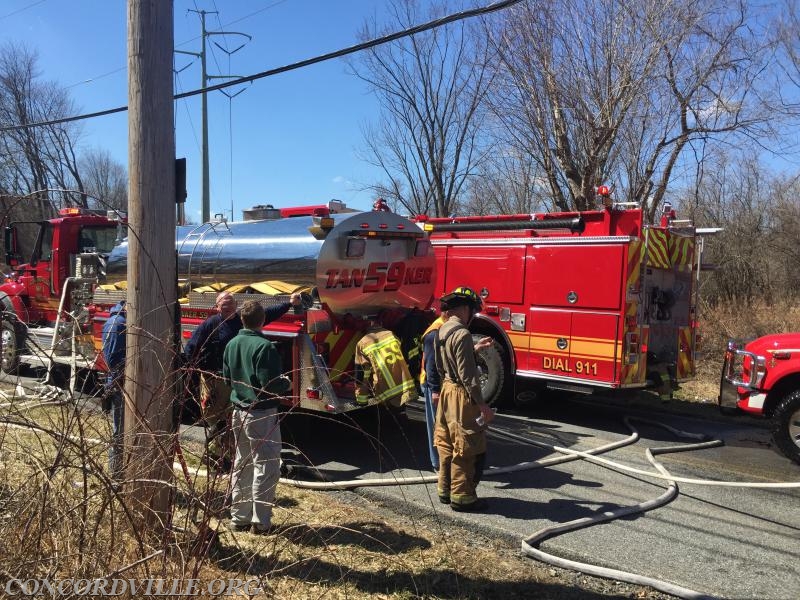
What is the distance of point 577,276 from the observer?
8.25 meters

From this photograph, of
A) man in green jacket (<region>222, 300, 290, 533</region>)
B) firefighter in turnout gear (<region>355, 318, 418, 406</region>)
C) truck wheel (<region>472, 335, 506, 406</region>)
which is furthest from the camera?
truck wheel (<region>472, 335, 506, 406</region>)

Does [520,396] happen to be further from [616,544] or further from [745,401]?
[616,544]

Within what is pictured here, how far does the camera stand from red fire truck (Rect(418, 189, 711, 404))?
7941 mm

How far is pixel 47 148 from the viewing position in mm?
27172

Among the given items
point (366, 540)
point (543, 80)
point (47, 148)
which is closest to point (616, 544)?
point (366, 540)

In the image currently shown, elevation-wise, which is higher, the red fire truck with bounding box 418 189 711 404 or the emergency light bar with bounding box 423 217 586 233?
the emergency light bar with bounding box 423 217 586 233

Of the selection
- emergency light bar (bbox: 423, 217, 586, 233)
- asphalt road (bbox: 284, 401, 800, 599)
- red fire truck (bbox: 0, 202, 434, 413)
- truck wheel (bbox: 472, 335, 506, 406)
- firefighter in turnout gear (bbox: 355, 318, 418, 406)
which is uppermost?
emergency light bar (bbox: 423, 217, 586, 233)

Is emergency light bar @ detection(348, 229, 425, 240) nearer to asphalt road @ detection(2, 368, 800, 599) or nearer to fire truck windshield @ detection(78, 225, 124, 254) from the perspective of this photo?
asphalt road @ detection(2, 368, 800, 599)

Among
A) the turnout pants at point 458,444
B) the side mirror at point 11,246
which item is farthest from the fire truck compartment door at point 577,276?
the side mirror at point 11,246

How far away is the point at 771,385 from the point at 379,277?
14.1ft

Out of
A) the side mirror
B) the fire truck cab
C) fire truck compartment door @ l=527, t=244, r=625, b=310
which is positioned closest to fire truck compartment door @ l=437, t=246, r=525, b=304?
fire truck compartment door @ l=527, t=244, r=625, b=310

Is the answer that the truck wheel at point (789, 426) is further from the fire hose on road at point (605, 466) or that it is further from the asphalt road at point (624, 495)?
the fire hose on road at point (605, 466)

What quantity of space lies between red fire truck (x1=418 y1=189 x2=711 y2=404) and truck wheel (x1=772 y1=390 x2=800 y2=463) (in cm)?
174

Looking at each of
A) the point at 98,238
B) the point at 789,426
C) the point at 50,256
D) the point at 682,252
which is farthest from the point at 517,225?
the point at 50,256
